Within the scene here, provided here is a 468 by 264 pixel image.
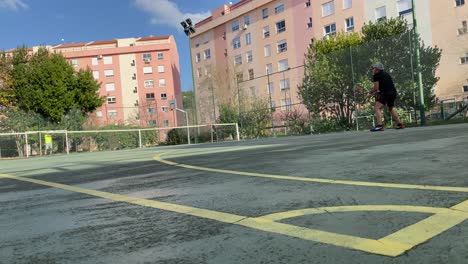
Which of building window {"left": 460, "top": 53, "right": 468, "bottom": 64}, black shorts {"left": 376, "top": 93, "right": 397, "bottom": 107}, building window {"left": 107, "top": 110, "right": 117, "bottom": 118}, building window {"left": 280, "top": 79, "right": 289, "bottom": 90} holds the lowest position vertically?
black shorts {"left": 376, "top": 93, "right": 397, "bottom": 107}

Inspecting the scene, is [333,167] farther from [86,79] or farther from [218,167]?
[86,79]

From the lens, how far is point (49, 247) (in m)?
2.88

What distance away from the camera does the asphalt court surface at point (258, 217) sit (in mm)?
2488

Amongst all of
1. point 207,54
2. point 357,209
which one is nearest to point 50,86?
point 207,54

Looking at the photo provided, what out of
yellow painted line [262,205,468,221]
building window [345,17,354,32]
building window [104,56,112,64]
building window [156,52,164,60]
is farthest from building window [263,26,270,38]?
yellow painted line [262,205,468,221]

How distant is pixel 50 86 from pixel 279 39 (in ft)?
92.5

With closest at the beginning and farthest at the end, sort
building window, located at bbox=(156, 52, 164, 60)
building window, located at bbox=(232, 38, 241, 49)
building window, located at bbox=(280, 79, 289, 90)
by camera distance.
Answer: building window, located at bbox=(280, 79, 289, 90) → building window, located at bbox=(232, 38, 241, 49) → building window, located at bbox=(156, 52, 164, 60)

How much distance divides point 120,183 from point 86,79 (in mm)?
34647

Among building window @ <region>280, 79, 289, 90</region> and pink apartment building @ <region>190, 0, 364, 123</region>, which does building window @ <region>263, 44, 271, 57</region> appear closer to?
pink apartment building @ <region>190, 0, 364, 123</region>

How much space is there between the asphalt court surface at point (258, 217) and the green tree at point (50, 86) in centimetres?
3219

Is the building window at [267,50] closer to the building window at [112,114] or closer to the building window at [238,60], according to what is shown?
the building window at [238,60]

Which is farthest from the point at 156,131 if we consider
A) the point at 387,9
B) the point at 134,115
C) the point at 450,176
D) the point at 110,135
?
the point at 450,176

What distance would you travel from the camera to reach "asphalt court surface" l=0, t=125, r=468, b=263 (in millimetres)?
2488

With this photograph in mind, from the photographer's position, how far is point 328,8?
160 feet
